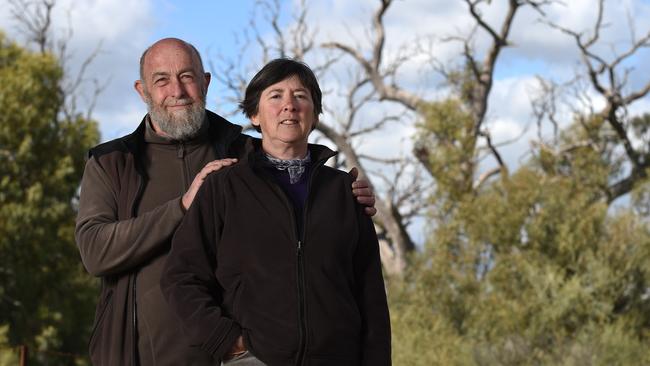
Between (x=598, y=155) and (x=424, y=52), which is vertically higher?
(x=424, y=52)

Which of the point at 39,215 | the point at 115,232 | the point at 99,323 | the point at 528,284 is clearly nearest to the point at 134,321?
the point at 99,323

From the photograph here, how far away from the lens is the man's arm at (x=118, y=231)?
10.9ft

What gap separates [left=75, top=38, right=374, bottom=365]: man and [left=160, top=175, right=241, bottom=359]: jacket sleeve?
19 centimetres

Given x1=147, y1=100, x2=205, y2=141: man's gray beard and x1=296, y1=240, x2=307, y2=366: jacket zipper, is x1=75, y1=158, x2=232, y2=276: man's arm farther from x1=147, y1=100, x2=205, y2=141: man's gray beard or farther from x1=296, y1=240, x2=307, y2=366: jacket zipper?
x1=296, y1=240, x2=307, y2=366: jacket zipper

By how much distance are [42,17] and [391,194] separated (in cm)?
943

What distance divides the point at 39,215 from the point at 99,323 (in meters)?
16.3

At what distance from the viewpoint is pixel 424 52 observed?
29.3 meters

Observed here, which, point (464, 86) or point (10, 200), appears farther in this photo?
point (464, 86)

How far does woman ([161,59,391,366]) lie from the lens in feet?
9.61

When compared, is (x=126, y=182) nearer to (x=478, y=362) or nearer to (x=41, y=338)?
(x=478, y=362)

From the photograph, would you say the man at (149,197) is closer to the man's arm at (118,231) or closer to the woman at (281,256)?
the man's arm at (118,231)

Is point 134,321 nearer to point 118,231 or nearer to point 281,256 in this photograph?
point 118,231

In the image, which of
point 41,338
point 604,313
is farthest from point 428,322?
point 41,338

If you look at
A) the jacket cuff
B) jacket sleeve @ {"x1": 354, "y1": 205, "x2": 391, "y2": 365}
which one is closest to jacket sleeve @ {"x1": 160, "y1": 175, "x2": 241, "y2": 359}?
the jacket cuff
